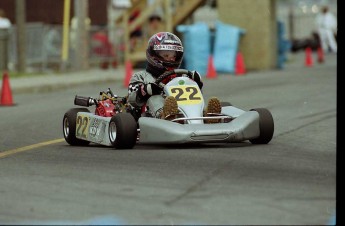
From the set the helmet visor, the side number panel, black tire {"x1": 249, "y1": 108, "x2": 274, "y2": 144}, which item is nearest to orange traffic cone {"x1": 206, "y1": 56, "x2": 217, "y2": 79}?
the helmet visor

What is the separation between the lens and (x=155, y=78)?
43.3 ft

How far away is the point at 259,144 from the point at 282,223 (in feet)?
16.3

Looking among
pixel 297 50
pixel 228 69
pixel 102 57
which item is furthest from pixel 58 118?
pixel 297 50

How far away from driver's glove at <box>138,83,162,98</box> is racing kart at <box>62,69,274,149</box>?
0.07 meters

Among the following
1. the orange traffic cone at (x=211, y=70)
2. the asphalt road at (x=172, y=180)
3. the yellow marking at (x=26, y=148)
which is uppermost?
the asphalt road at (x=172, y=180)

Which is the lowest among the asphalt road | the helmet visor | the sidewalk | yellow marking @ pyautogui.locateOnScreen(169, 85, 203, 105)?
the sidewalk

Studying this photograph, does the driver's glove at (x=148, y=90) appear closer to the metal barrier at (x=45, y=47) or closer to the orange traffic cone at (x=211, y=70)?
the orange traffic cone at (x=211, y=70)

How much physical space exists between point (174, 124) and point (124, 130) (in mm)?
528

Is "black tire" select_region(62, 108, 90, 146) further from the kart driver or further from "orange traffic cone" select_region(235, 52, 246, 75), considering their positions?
"orange traffic cone" select_region(235, 52, 246, 75)

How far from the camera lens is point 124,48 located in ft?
116

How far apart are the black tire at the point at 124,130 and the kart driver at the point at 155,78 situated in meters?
0.49

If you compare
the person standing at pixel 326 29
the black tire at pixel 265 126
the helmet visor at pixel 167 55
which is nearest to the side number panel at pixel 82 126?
the helmet visor at pixel 167 55

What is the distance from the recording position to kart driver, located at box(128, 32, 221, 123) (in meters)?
12.4

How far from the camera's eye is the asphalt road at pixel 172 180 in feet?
26.5
